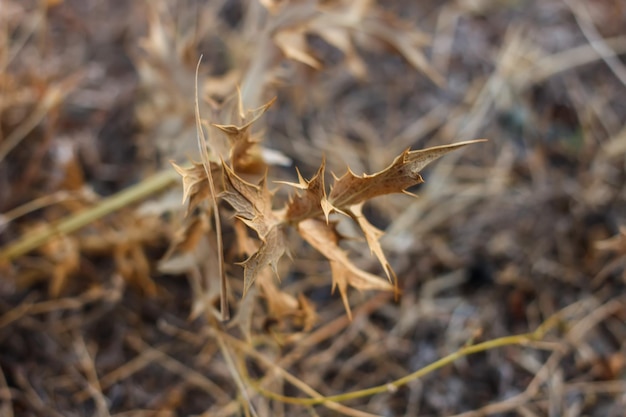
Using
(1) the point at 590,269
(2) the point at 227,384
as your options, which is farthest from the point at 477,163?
(2) the point at 227,384

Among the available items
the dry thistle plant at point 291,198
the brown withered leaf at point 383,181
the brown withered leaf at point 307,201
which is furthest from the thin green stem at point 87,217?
the brown withered leaf at point 383,181

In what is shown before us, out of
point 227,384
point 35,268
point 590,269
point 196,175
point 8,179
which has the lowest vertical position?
point 227,384

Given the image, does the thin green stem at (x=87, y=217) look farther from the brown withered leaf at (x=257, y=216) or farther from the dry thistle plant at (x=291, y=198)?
the brown withered leaf at (x=257, y=216)

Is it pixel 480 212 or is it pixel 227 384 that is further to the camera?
pixel 480 212

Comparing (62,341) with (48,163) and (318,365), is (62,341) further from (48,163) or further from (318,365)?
(318,365)

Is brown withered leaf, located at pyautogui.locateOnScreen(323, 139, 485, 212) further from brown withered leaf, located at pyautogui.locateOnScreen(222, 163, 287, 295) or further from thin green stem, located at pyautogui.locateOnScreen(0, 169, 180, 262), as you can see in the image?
thin green stem, located at pyautogui.locateOnScreen(0, 169, 180, 262)

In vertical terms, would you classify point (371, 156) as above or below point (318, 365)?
above

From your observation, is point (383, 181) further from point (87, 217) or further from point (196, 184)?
point (87, 217)

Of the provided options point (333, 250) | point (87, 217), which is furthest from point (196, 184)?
point (87, 217)
